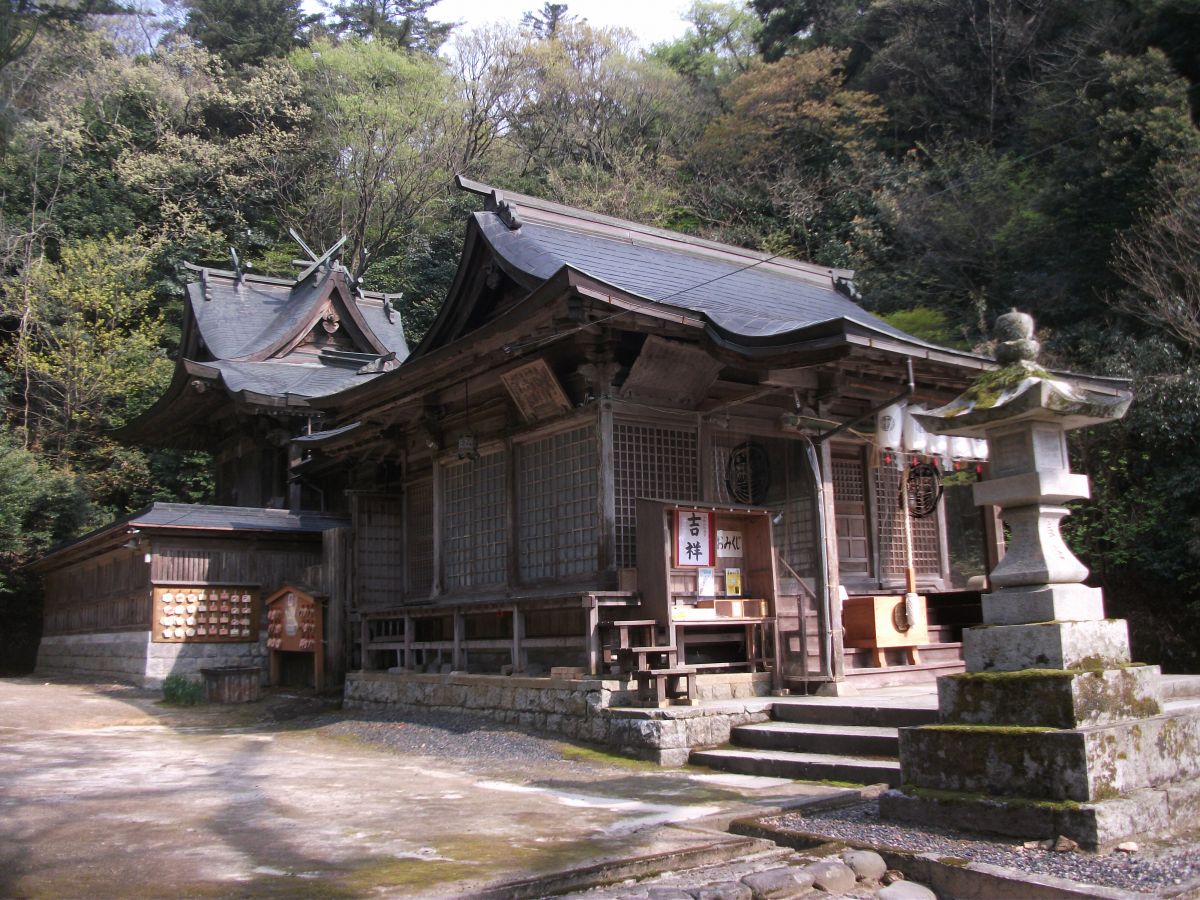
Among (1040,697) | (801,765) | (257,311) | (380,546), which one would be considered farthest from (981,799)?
(257,311)

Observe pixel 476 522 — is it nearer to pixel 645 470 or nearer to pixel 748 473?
pixel 645 470

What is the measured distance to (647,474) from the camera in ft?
37.7

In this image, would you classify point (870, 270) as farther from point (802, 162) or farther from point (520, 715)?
point (520, 715)

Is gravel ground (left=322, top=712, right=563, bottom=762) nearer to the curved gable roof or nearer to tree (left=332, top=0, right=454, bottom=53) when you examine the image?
the curved gable roof

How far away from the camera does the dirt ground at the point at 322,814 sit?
17.2 feet

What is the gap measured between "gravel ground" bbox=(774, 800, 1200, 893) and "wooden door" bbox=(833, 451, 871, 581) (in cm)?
698

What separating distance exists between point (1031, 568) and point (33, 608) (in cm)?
2808

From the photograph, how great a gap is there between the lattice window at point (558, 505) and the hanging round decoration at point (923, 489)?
506cm

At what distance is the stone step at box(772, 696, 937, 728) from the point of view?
8.19m

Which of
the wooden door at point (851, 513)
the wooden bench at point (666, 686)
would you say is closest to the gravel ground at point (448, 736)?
the wooden bench at point (666, 686)

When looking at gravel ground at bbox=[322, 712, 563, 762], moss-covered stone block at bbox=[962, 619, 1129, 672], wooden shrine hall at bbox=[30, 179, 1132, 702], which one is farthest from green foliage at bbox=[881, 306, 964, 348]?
moss-covered stone block at bbox=[962, 619, 1129, 672]

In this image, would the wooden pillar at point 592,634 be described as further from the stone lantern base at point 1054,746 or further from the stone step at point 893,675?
the stone lantern base at point 1054,746

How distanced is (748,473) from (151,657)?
11798mm

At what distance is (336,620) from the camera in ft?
52.1
